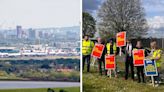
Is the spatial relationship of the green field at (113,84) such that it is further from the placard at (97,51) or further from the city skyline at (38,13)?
the city skyline at (38,13)

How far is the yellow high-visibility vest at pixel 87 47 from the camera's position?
6031mm

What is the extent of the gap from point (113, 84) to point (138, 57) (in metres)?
0.58

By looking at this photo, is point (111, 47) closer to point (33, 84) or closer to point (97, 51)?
point (97, 51)

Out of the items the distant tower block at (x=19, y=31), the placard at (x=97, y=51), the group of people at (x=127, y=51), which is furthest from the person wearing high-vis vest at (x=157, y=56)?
the distant tower block at (x=19, y=31)

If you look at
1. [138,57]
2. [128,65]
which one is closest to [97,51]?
[128,65]

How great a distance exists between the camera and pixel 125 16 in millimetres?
5980

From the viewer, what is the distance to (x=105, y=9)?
5.98m

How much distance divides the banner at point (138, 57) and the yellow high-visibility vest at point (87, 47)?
0.69 metres

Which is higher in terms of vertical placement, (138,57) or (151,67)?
(138,57)

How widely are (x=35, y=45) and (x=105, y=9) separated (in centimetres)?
122

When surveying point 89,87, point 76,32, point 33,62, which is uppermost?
point 76,32

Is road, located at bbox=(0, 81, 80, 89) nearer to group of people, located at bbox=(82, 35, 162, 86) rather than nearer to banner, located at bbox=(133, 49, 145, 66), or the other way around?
group of people, located at bbox=(82, 35, 162, 86)

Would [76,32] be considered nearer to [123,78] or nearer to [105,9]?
[105,9]

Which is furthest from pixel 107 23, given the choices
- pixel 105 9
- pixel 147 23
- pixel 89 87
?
pixel 89 87
